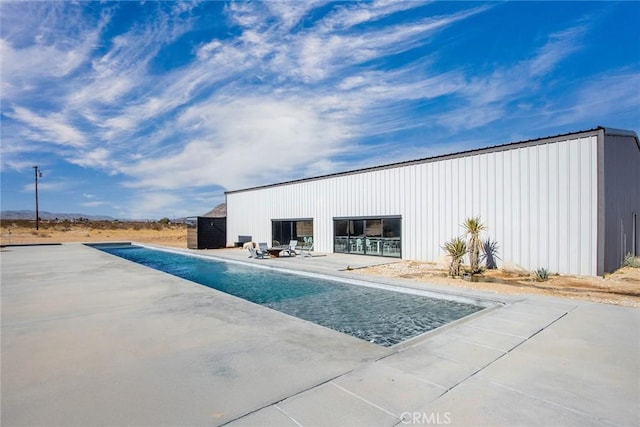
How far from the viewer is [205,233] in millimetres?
22156

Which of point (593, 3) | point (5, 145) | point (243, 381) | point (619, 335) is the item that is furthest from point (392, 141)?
point (5, 145)

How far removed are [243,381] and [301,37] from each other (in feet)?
40.3

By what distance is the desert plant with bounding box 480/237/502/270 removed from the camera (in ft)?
35.8

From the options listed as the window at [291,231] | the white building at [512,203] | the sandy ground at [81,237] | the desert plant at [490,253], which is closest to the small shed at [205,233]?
the sandy ground at [81,237]

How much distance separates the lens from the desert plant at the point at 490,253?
10.9m

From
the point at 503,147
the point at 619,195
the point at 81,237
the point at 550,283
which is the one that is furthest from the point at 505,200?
the point at 81,237

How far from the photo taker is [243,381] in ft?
9.95

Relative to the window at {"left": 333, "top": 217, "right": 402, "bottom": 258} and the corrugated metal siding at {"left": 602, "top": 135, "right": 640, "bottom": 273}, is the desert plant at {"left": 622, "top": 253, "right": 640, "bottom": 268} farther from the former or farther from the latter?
the window at {"left": 333, "top": 217, "right": 402, "bottom": 258}

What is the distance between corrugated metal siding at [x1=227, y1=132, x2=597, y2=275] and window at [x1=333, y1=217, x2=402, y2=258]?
0.38m

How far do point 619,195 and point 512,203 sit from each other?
3.83m

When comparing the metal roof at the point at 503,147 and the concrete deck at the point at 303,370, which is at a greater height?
the metal roof at the point at 503,147

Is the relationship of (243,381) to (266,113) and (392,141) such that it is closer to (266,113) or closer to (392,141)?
(266,113)

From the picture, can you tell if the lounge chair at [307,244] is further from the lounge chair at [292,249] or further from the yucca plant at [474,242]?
the yucca plant at [474,242]

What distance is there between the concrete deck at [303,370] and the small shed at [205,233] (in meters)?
16.2
